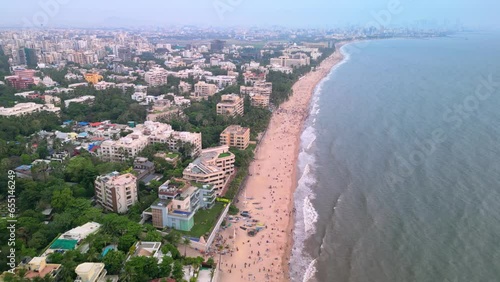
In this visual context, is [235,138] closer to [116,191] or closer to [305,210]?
[305,210]

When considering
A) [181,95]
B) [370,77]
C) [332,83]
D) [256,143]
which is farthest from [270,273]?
[370,77]

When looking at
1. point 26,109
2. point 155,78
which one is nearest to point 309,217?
point 26,109

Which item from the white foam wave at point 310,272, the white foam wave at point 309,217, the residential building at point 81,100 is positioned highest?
the residential building at point 81,100

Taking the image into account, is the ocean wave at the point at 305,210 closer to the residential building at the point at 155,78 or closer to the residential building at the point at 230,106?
the residential building at the point at 230,106

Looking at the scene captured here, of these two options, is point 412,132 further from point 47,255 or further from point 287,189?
point 47,255

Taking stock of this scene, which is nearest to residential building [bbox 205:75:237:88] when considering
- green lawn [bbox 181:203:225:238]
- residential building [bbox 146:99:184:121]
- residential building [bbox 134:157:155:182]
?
residential building [bbox 146:99:184:121]

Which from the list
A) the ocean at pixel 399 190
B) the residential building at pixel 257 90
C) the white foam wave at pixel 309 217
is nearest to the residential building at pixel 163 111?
the residential building at pixel 257 90
